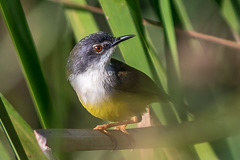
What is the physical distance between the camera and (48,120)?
1858mm

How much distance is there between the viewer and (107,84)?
2.69 meters

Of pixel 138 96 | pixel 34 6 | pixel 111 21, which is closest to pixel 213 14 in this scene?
pixel 138 96

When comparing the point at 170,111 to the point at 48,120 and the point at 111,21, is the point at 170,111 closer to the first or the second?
the point at 111,21

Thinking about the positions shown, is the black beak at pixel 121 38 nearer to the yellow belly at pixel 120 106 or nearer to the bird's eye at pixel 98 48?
the bird's eye at pixel 98 48

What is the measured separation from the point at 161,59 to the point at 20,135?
4.22 feet

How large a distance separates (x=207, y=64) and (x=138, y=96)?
64cm

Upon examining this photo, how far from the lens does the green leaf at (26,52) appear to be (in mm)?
1900

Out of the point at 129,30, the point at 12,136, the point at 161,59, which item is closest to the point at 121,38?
the point at 129,30

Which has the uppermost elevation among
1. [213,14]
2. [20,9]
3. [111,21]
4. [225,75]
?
[20,9]

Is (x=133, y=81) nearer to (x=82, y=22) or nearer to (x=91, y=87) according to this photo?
(x=91, y=87)

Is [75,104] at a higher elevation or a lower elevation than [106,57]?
lower

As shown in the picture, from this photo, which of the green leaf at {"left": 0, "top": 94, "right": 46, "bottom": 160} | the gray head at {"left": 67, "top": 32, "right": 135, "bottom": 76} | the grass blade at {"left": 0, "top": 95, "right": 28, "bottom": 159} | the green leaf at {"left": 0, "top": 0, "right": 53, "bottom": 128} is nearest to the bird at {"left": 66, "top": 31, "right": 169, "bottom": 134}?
the gray head at {"left": 67, "top": 32, "right": 135, "bottom": 76}

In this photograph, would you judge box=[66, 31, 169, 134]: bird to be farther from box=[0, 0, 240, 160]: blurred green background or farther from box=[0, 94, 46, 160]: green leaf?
box=[0, 94, 46, 160]: green leaf

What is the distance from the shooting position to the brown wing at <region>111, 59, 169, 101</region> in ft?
9.11
